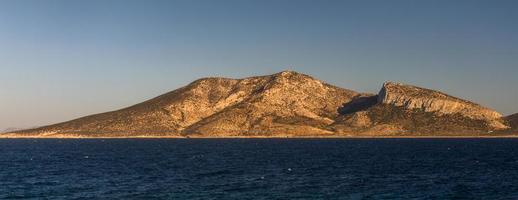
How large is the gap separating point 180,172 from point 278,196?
4264 centimetres

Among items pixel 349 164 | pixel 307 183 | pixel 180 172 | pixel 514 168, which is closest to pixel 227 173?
pixel 180 172

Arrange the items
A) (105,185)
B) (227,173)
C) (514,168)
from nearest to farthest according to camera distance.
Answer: (105,185)
(227,173)
(514,168)

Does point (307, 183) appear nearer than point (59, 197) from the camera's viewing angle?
No

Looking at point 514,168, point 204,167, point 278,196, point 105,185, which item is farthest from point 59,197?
point 514,168

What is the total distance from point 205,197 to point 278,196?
10.1 meters

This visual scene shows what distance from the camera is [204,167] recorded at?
448ft

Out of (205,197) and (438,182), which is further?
(438,182)

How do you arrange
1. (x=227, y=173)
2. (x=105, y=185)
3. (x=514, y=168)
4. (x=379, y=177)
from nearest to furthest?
(x=105, y=185) < (x=379, y=177) < (x=227, y=173) < (x=514, y=168)

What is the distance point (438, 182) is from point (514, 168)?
3820 centimetres

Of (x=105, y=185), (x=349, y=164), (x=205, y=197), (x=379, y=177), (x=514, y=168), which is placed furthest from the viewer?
(x=349, y=164)

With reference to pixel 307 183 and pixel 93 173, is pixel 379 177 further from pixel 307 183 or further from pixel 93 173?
pixel 93 173

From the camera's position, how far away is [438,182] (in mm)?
101188

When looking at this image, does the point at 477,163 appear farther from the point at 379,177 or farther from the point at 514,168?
the point at 379,177

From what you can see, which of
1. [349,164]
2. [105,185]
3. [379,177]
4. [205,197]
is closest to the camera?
[205,197]
